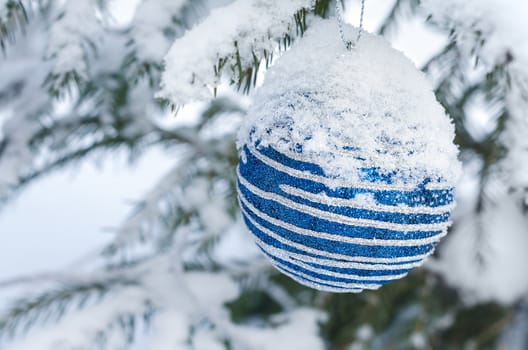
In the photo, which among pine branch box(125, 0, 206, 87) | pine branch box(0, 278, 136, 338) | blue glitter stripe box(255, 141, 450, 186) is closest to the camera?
blue glitter stripe box(255, 141, 450, 186)

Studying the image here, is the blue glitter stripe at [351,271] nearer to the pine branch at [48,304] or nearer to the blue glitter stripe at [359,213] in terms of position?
the blue glitter stripe at [359,213]


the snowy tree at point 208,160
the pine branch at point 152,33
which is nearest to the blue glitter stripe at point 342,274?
the snowy tree at point 208,160

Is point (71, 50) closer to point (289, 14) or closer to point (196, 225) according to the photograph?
point (289, 14)

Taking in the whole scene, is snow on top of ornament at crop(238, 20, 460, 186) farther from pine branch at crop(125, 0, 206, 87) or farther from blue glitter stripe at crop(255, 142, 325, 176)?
pine branch at crop(125, 0, 206, 87)

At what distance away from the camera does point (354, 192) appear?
1.38 feet

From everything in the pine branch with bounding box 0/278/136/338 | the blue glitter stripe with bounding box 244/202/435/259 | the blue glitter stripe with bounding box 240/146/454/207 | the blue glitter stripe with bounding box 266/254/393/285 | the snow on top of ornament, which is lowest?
the pine branch with bounding box 0/278/136/338

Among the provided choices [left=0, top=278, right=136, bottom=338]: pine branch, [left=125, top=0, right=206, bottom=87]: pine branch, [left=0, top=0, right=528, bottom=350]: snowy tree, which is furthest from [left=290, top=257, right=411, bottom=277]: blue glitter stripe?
[left=0, top=278, right=136, bottom=338]: pine branch

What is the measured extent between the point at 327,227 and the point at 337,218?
0.01 m

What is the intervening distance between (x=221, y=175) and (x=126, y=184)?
1.47 m

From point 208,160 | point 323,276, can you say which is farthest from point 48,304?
point 323,276

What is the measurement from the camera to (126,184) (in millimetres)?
2305

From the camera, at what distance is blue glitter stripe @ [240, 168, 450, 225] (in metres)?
0.42

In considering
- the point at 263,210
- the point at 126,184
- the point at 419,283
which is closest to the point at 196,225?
the point at 419,283

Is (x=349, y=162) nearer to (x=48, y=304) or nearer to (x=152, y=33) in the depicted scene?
(x=152, y=33)
